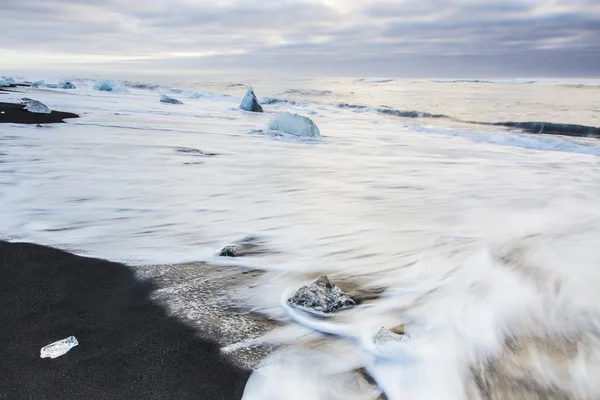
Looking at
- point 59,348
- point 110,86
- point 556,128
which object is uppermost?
point 59,348

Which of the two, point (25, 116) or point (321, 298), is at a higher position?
point (321, 298)

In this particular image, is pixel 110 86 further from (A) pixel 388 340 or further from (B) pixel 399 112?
(A) pixel 388 340

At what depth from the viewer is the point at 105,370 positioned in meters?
1.99

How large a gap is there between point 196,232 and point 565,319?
2899 millimetres

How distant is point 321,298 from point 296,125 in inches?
361

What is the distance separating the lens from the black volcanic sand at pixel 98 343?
1.88m

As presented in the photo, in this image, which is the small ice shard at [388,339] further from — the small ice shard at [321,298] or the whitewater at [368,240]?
the small ice shard at [321,298]

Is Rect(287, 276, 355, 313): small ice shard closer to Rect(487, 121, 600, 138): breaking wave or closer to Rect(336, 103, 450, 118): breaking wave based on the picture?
Rect(487, 121, 600, 138): breaking wave

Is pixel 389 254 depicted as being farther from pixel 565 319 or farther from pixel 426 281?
pixel 565 319

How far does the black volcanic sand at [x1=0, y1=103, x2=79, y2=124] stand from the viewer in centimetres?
1093

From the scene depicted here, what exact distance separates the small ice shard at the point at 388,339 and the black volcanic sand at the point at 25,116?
1135cm

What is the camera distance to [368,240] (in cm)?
393

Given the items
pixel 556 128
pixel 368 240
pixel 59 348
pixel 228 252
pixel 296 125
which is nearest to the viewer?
pixel 59 348

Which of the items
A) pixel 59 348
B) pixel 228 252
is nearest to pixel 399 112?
pixel 228 252
